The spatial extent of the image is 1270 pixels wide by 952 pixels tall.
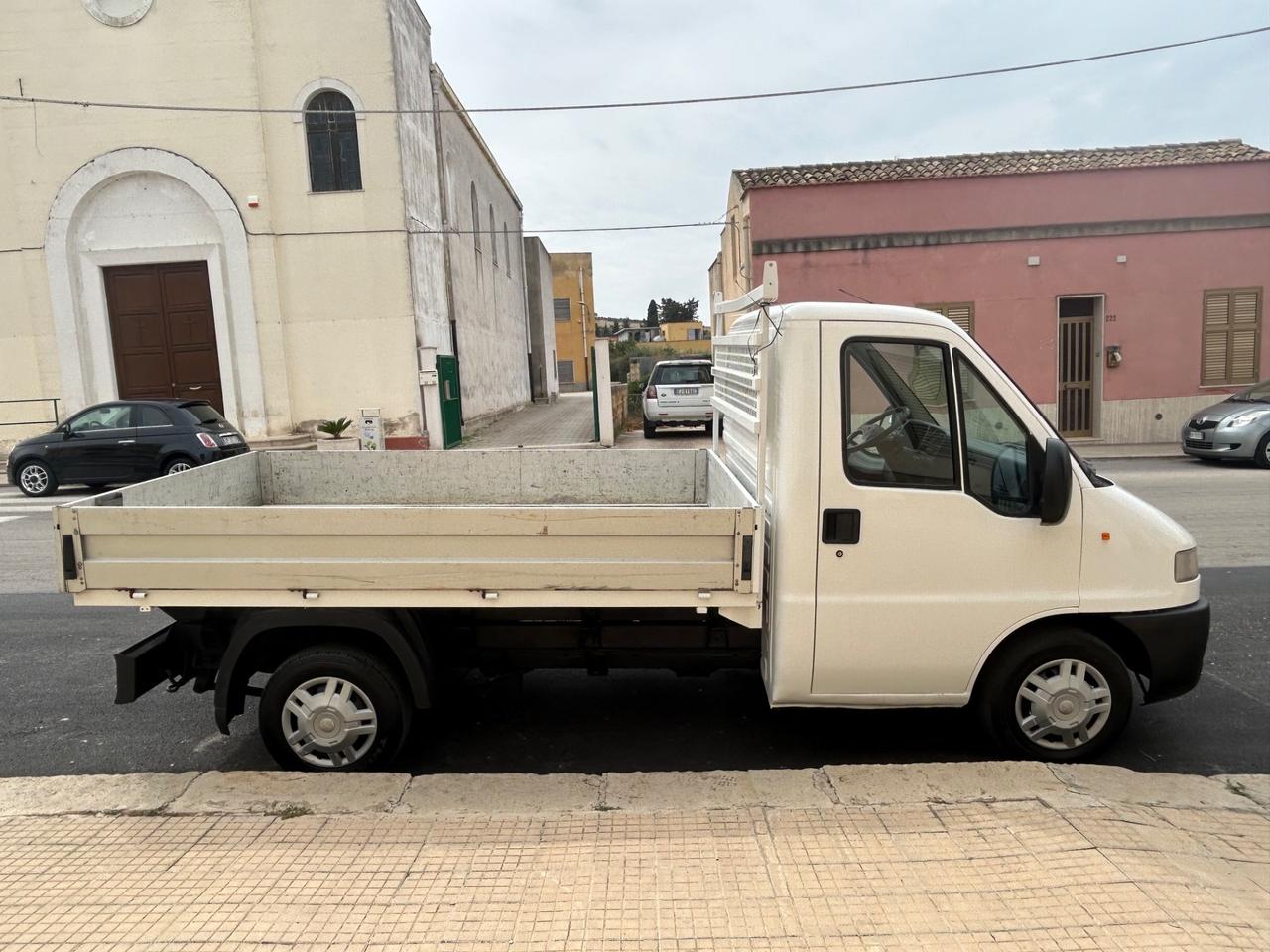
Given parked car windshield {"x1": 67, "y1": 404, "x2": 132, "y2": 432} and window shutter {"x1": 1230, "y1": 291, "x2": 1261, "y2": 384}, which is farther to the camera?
window shutter {"x1": 1230, "y1": 291, "x2": 1261, "y2": 384}

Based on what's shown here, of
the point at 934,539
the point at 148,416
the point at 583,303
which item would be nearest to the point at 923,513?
the point at 934,539

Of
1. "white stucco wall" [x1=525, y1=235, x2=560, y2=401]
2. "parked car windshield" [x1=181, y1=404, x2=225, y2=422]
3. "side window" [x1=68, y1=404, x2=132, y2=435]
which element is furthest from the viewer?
"white stucco wall" [x1=525, y1=235, x2=560, y2=401]

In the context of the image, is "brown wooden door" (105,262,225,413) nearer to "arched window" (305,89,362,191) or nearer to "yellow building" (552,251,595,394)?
"arched window" (305,89,362,191)

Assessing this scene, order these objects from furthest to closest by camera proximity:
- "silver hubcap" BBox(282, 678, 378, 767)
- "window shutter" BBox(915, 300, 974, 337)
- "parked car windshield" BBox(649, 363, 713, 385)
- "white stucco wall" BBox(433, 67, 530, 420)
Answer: "white stucco wall" BBox(433, 67, 530, 420) → "parked car windshield" BBox(649, 363, 713, 385) → "window shutter" BBox(915, 300, 974, 337) → "silver hubcap" BBox(282, 678, 378, 767)

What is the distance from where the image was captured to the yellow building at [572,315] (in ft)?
174

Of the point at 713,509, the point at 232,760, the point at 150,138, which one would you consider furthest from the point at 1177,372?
the point at 150,138

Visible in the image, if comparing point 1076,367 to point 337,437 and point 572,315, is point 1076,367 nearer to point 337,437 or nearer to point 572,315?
point 337,437

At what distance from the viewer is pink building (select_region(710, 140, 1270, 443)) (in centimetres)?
1761

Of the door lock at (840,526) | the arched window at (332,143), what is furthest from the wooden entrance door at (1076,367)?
the door lock at (840,526)

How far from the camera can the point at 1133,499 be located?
402cm

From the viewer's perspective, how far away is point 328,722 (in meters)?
4.08

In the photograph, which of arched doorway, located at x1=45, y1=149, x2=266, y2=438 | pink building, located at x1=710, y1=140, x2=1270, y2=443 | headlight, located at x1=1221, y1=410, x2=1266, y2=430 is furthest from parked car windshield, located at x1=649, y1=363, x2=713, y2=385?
headlight, located at x1=1221, y1=410, x2=1266, y2=430

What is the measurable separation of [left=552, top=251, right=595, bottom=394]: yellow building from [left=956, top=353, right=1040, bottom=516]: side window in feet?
163

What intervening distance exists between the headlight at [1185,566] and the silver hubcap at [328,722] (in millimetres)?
3740
